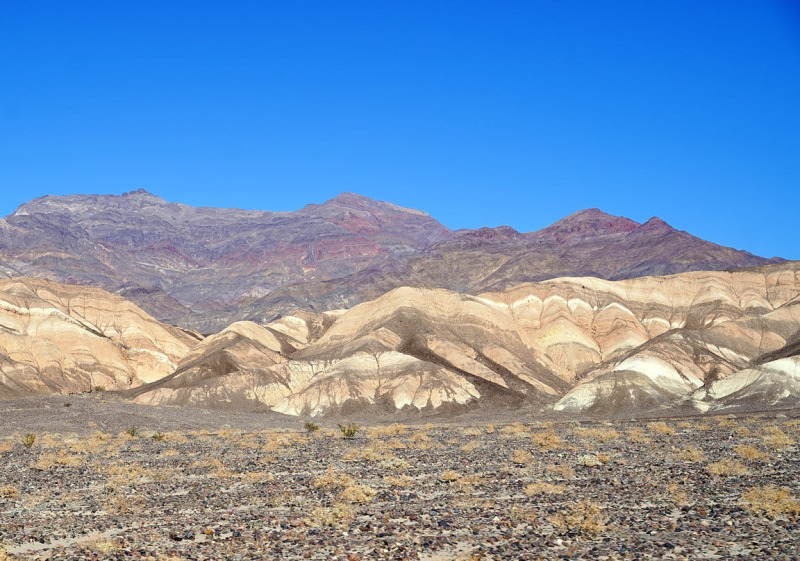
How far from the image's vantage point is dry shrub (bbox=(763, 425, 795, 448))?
103ft

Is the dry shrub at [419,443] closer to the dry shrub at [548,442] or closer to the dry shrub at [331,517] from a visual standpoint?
the dry shrub at [548,442]

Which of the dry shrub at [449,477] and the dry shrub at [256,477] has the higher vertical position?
the dry shrub at [449,477]

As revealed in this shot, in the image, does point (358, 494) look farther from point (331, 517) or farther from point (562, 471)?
point (562, 471)

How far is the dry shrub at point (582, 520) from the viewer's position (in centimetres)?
1669

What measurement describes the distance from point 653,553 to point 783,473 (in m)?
11.0

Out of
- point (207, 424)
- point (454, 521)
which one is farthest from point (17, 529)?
point (207, 424)

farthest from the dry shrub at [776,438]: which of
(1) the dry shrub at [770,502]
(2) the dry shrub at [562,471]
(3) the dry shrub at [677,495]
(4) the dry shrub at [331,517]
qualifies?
(4) the dry shrub at [331,517]

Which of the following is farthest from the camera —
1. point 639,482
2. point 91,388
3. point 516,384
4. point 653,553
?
point 91,388

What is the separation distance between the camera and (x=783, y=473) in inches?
934

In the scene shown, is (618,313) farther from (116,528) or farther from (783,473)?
(116,528)

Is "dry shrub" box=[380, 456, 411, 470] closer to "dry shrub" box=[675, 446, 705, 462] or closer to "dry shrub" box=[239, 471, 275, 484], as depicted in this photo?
"dry shrub" box=[239, 471, 275, 484]

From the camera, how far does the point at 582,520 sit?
17.3 m

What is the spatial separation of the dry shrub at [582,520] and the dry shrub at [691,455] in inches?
397

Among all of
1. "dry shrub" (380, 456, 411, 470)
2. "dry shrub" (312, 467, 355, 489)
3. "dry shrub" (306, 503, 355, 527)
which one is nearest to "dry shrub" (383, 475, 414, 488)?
"dry shrub" (312, 467, 355, 489)
